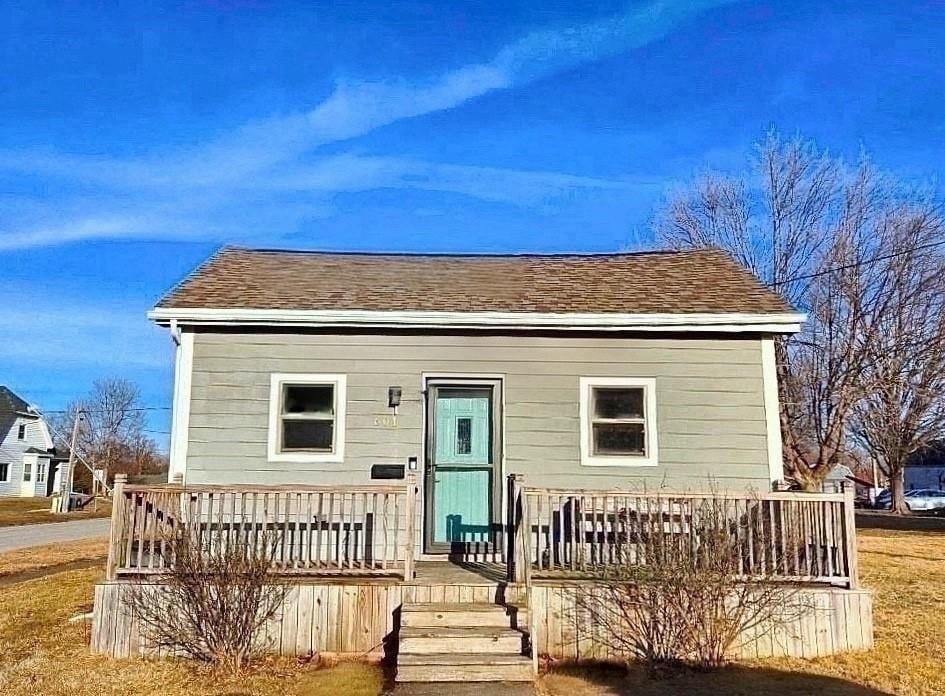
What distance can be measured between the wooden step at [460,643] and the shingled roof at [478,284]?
3.69m

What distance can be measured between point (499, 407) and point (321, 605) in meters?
2.97

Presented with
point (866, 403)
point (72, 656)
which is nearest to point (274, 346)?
point (72, 656)

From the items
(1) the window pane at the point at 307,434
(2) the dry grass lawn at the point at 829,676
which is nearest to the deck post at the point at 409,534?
(2) the dry grass lawn at the point at 829,676

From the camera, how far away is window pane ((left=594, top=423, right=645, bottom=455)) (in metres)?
8.37

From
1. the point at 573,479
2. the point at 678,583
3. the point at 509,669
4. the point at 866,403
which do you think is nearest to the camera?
the point at 509,669

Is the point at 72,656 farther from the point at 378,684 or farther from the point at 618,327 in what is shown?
the point at 618,327

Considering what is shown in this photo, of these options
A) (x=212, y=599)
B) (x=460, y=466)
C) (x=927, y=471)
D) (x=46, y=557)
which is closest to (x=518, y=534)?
(x=460, y=466)

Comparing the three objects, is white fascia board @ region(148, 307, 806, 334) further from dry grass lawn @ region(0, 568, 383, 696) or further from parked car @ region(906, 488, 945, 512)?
parked car @ region(906, 488, 945, 512)

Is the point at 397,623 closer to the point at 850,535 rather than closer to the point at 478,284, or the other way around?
the point at 850,535

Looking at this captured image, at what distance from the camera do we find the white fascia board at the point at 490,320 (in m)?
8.22

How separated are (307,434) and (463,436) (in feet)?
5.75

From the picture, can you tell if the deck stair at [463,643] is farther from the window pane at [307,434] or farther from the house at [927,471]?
the house at [927,471]

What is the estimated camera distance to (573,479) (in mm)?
8266

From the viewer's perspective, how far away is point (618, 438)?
8406 mm
